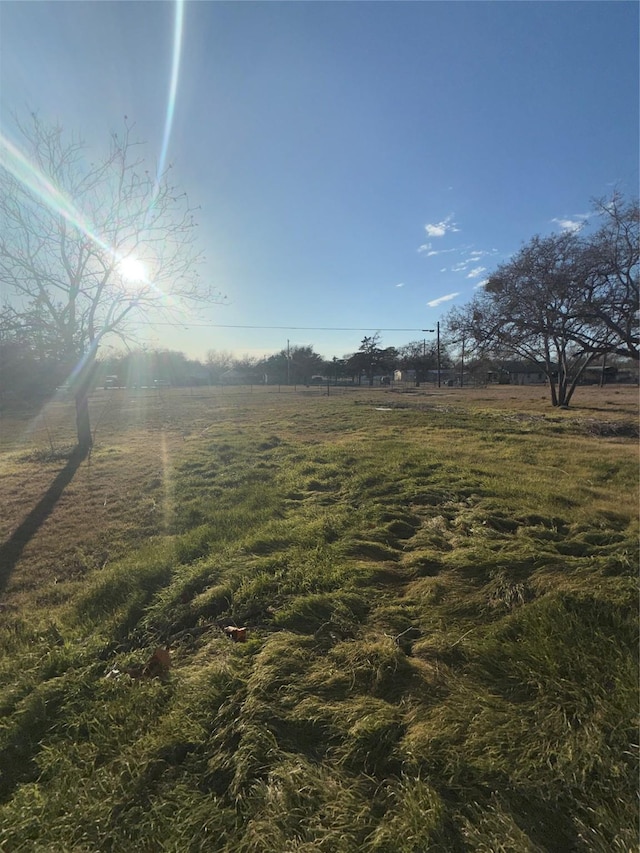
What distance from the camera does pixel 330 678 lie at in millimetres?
2117

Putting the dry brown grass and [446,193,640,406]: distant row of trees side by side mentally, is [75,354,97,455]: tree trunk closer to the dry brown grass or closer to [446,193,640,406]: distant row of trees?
the dry brown grass

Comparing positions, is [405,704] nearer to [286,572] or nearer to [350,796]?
[350,796]

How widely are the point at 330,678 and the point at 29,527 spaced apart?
16.1ft

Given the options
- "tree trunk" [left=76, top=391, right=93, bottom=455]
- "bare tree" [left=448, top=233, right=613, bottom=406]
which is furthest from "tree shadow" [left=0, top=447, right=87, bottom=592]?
"bare tree" [left=448, top=233, right=613, bottom=406]

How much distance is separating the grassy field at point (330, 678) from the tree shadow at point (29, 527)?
46 mm

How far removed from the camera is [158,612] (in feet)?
9.68

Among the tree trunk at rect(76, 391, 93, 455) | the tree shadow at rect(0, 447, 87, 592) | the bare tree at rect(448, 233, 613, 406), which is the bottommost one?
the tree shadow at rect(0, 447, 87, 592)

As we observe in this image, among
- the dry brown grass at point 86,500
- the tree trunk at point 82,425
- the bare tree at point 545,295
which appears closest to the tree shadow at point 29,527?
the dry brown grass at point 86,500

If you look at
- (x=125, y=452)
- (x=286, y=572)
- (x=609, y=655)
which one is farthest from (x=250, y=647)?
(x=125, y=452)

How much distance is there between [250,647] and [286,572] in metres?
0.90

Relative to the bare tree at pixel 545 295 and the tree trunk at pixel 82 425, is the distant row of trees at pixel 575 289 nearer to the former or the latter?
the bare tree at pixel 545 295

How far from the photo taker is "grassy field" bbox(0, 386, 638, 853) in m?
1.47

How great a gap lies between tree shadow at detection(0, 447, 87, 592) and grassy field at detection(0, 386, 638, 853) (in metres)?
0.05

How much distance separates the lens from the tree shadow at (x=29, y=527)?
413 cm
